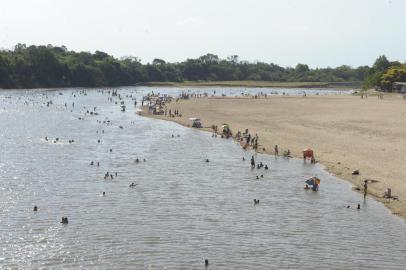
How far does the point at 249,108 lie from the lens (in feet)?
371

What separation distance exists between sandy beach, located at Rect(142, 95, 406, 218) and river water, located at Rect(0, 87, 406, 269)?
2777 millimetres

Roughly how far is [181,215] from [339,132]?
136 ft

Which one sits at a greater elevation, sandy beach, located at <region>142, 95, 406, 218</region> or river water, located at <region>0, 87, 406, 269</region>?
sandy beach, located at <region>142, 95, 406, 218</region>

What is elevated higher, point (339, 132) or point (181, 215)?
point (339, 132)

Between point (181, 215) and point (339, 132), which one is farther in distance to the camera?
point (339, 132)

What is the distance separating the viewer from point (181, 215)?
3475cm

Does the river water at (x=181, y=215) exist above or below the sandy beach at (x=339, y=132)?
below

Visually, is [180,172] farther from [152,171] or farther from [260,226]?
[260,226]

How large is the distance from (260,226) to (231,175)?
1449 cm

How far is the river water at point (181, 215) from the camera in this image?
27.8 metres

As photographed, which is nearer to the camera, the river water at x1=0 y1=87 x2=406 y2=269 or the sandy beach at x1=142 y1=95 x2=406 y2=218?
the river water at x1=0 y1=87 x2=406 y2=269

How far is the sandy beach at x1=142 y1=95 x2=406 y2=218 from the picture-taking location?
46.5 m

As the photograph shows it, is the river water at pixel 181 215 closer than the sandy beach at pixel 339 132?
Yes

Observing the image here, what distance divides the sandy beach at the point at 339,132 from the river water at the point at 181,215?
2777 mm
